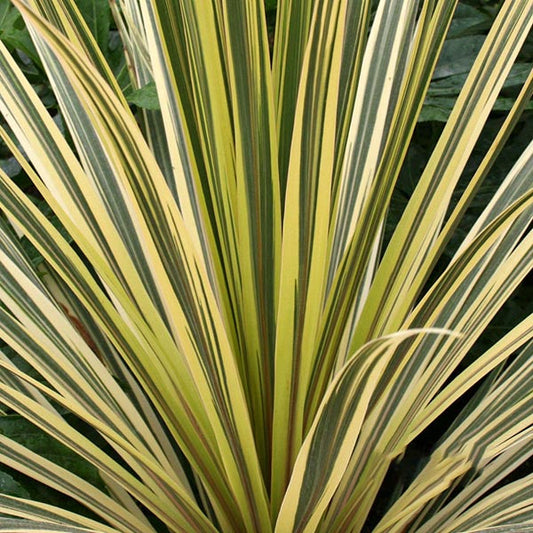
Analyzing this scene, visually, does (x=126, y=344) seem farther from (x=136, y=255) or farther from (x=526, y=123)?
(x=526, y=123)

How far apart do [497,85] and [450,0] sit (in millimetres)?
93

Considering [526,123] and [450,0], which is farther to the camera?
[526,123]

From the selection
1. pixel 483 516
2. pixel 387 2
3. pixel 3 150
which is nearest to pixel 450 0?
pixel 387 2

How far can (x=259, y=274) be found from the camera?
684mm

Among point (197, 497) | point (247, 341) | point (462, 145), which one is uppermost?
point (462, 145)

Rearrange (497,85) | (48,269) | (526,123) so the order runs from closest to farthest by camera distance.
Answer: (497,85) → (48,269) → (526,123)

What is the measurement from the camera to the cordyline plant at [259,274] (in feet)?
1.92

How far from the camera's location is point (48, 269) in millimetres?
860

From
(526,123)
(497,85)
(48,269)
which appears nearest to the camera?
(497,85)

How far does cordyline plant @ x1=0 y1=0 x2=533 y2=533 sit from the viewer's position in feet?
1.92

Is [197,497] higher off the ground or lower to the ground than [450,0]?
lower

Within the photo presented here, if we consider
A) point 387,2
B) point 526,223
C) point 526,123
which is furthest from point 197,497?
point 526,123

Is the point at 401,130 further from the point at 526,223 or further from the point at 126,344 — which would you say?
the point at 126,344

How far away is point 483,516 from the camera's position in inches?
26.0
